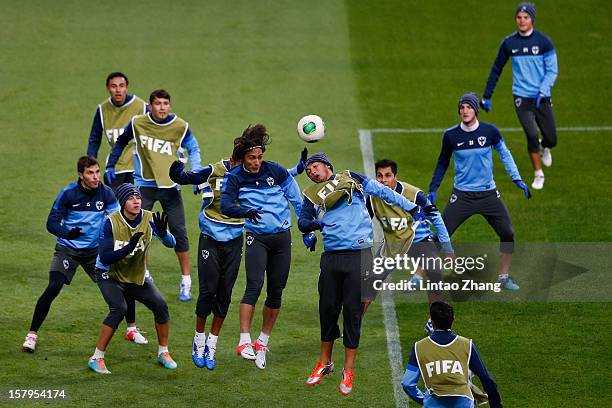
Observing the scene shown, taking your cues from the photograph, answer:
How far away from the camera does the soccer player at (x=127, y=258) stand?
14.2 meters

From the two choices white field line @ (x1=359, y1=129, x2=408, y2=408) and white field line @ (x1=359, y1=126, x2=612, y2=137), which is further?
white field line @ (x1=359, y1=126, x2=612, y2=137)

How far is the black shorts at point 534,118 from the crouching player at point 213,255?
7111mm

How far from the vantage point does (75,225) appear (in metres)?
15.3

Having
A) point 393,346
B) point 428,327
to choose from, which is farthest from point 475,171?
point 393,346

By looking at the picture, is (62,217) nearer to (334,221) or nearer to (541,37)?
(334,221)

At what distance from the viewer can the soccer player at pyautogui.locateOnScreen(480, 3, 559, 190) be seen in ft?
67.0

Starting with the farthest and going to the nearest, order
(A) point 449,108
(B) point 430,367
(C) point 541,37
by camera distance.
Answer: (A) point 449,108
(C) point 541,37
(B) point 430,367

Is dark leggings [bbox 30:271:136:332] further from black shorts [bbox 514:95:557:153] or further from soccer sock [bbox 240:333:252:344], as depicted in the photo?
black shorts [bbox 514:95:557:153]

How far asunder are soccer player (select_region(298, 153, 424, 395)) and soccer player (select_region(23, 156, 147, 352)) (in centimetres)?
277

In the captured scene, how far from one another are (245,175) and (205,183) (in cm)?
81

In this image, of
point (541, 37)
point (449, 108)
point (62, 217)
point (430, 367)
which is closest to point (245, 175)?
point (62, 217)

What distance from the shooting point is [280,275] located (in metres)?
14.7

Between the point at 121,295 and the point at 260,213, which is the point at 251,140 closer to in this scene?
the point at 260,213

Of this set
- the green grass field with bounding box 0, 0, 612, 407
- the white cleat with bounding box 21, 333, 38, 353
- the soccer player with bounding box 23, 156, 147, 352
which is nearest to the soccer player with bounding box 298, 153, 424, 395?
the green grass field with bounding box 0, 0, 612, 407
